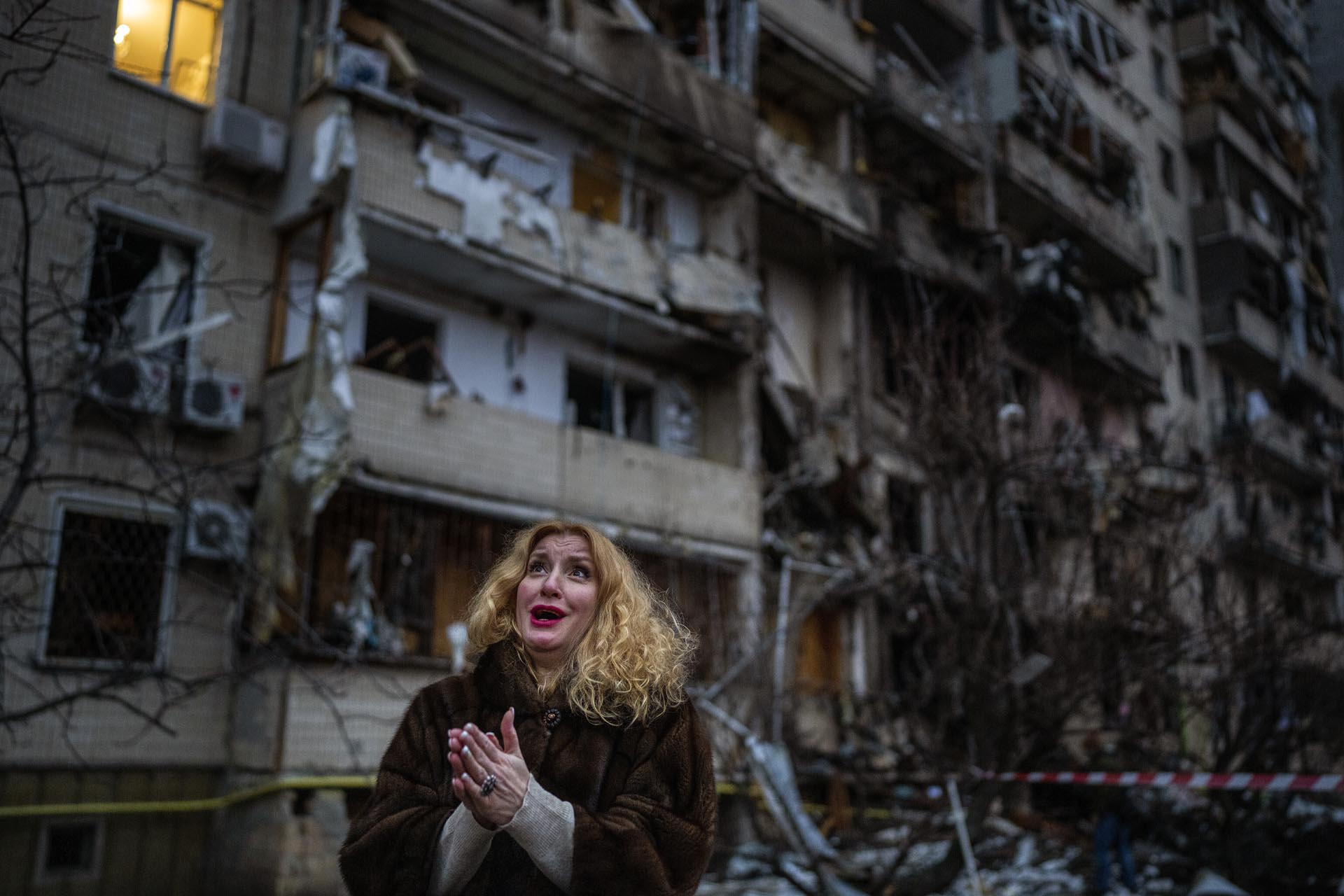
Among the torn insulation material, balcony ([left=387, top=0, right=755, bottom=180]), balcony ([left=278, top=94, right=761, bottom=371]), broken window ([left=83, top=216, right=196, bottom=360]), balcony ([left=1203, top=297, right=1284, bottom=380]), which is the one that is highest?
balcony ([left=1203, top=297, right=1284, bottom=380])

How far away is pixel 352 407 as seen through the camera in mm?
12297

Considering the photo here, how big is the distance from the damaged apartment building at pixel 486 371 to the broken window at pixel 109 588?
5 centimetres

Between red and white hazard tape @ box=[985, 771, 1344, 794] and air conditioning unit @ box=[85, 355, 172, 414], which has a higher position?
air conditioning unit @ box=[85, 355, 172, 414]

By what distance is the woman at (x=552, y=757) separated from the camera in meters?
2.74

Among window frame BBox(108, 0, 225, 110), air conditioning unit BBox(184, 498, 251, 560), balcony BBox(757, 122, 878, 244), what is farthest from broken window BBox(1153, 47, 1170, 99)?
air conditioning unit BBox(184, 498, 251, 560)

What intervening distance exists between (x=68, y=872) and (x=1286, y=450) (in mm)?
31449

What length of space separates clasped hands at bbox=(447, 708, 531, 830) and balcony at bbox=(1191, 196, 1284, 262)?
34.0 m

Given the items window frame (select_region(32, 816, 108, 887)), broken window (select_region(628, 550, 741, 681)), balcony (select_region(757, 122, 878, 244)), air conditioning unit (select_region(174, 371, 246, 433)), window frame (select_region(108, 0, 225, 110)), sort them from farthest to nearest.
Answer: balcony (select_region(757, 122, 878, 244))
broken window (select_region(628, 550, 741, 681))
window frame (select_region(108, 0, 225, 110))
air conditioning unit (select_region(174, 371, 246, 433))
window frame (select_region(32, 816, 108, 887))

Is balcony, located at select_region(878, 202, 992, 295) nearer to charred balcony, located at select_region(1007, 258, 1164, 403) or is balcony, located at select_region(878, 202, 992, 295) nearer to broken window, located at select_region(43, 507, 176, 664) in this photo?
charred balcony, located at select_region(1007, 258, 1164, 403)

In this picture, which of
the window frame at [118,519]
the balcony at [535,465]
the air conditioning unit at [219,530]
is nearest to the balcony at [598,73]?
the balcony at [535,465]

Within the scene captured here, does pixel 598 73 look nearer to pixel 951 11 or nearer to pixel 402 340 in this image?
pixel 402 340

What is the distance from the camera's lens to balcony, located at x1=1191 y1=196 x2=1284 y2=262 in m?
32.5

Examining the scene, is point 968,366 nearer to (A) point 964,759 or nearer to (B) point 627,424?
(A) point 964,759

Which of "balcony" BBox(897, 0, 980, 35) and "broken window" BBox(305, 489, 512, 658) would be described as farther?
"balcony" BBox(897, 0, 980, 35)
